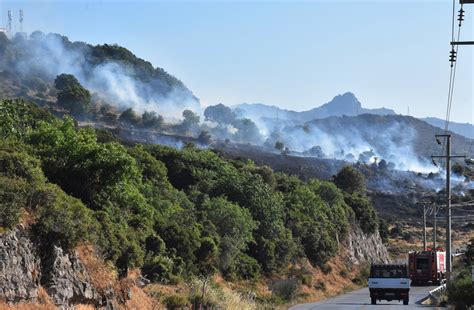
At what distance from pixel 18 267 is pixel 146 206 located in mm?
16597

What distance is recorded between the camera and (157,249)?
34.6 metres

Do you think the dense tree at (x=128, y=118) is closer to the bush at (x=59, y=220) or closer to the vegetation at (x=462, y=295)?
the vegetation at (x=462, y=295)

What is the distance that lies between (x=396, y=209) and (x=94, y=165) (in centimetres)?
12796

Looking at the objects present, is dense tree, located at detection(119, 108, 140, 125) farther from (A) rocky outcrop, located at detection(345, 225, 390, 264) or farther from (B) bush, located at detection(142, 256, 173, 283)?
(B) bush, located at detection(142, 256, 173, 283)

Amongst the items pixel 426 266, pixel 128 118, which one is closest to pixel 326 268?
pixel 426 266

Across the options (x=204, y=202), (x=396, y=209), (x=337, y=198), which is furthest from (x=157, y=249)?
(x=396, y=209)

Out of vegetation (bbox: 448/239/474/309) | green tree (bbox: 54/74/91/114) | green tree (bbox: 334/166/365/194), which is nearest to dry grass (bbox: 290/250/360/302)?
vegetation (bbox: 448/239/474/309)

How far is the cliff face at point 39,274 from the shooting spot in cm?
2022

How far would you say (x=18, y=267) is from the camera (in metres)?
20.8

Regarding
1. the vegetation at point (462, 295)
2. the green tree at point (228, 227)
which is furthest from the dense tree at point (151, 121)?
the vegetation at point (462, 295)

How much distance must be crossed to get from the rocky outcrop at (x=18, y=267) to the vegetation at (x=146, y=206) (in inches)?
21.9

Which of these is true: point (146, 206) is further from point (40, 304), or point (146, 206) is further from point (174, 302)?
point (40, 304)

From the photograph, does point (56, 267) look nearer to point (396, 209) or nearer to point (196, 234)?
point (196, 234)

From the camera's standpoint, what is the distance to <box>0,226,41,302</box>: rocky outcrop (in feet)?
65.5
